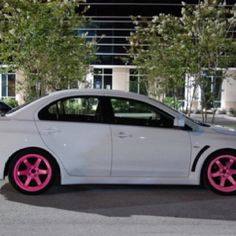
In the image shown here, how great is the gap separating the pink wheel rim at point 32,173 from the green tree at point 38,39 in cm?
758

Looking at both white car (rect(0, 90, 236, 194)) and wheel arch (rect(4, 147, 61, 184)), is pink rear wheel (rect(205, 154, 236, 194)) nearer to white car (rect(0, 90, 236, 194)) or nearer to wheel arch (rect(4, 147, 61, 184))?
white car (rect(0, 90, 236, 194))

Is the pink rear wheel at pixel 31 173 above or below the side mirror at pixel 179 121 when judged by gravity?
below

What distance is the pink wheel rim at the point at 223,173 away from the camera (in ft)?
25.5

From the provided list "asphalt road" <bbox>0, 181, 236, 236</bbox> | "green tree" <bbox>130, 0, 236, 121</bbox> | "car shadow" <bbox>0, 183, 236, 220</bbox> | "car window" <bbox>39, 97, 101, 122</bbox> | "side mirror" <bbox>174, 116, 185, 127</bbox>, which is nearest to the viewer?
"asphalt road" <bbox>0, 181, 236, 236</bbox>

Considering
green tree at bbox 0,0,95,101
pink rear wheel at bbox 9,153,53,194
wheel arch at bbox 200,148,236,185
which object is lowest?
pink rear wheel at bbox 9,153,53,194

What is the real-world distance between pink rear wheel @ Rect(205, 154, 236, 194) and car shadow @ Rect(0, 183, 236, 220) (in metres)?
0.15

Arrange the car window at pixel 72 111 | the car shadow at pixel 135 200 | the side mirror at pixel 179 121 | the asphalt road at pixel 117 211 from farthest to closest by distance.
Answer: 1. the car window at pixel 72 111
2. the side mirror at pixel 179 121
3. the car shadow at pixel 135 200
4. the asphalt road at pixel 117 211

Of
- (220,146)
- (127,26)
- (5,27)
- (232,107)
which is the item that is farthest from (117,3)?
(220,146)

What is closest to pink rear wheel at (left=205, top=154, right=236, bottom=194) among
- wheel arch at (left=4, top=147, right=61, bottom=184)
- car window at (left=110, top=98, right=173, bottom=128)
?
car window at (left=110, top=98, right=173, bottom=128)

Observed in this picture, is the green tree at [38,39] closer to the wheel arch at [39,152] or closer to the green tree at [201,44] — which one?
the green tree at [201,44]

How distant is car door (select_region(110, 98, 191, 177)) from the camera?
24.8 feet

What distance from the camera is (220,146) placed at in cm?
773

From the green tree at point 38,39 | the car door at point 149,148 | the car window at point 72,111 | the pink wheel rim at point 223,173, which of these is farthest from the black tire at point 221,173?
the green tree at point 38,39

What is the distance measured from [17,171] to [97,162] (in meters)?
1.19
